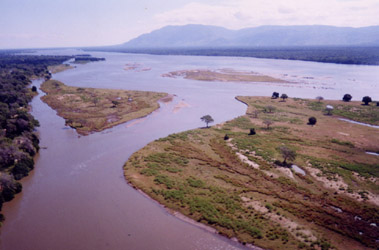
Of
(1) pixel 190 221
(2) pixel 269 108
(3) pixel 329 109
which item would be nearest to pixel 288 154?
(1) pixel 190 221

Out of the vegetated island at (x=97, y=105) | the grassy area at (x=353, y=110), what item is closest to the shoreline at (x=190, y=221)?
the vegetated island at (x=97, y=105)

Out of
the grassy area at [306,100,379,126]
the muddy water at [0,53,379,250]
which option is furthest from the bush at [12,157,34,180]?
the grassy area at [306,100,379,126]

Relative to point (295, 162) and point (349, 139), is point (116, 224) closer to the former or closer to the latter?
point (295, 162)

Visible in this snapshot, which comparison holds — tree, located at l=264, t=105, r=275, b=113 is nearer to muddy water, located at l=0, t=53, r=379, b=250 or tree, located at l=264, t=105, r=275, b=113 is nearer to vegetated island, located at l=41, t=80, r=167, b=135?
muddy water, located at l=0, t=53, r=379, b=250

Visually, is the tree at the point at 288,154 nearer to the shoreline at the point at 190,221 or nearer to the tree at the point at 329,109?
the shoreline at the point at 190,221

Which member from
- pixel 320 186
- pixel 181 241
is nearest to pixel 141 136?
pixel 181 241

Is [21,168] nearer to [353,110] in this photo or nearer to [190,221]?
[190,221]
